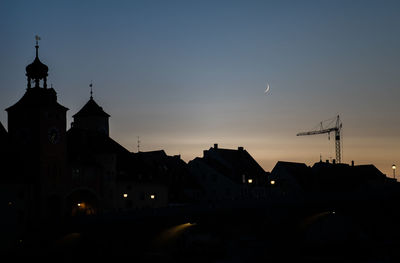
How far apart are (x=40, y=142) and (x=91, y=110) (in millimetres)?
38454

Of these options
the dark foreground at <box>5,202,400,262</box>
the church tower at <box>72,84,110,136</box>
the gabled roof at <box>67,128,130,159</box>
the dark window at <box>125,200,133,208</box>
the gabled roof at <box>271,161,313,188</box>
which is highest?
the church tower at <box>72,84,110,136</box>

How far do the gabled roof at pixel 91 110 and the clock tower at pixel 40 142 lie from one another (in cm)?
3387

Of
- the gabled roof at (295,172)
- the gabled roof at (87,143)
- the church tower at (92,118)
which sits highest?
the church tower at (92,118)

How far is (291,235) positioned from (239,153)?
177 feet

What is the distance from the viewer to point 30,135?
3273 inches

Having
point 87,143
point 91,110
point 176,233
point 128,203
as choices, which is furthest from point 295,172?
point 176,233

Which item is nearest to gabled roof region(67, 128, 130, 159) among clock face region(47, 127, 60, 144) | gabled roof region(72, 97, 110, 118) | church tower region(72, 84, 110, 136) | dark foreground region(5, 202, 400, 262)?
clock face region(47, 127, 60, 144)

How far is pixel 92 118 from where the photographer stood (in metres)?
120

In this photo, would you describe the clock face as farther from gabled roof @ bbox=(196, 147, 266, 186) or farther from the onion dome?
gabled roof @ bbox=(196, 147, 266, 186)

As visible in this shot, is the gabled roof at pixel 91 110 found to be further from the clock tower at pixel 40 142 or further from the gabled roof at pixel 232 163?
the clock tower at pixel 40 142

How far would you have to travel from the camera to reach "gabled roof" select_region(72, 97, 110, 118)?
12000 centimetres

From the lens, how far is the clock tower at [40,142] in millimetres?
81250

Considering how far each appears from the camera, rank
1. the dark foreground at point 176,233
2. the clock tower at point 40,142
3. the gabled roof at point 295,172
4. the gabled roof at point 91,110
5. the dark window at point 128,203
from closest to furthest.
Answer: the dark foreground at point 176,233 < the clock tower at point 40,142 < the dark window at point 128,203 < the gabled roof at point 91,110 < the gabled roof at point 295,172

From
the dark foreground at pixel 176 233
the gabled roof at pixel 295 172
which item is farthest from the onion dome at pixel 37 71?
the gabled roof at pixel 295 172
